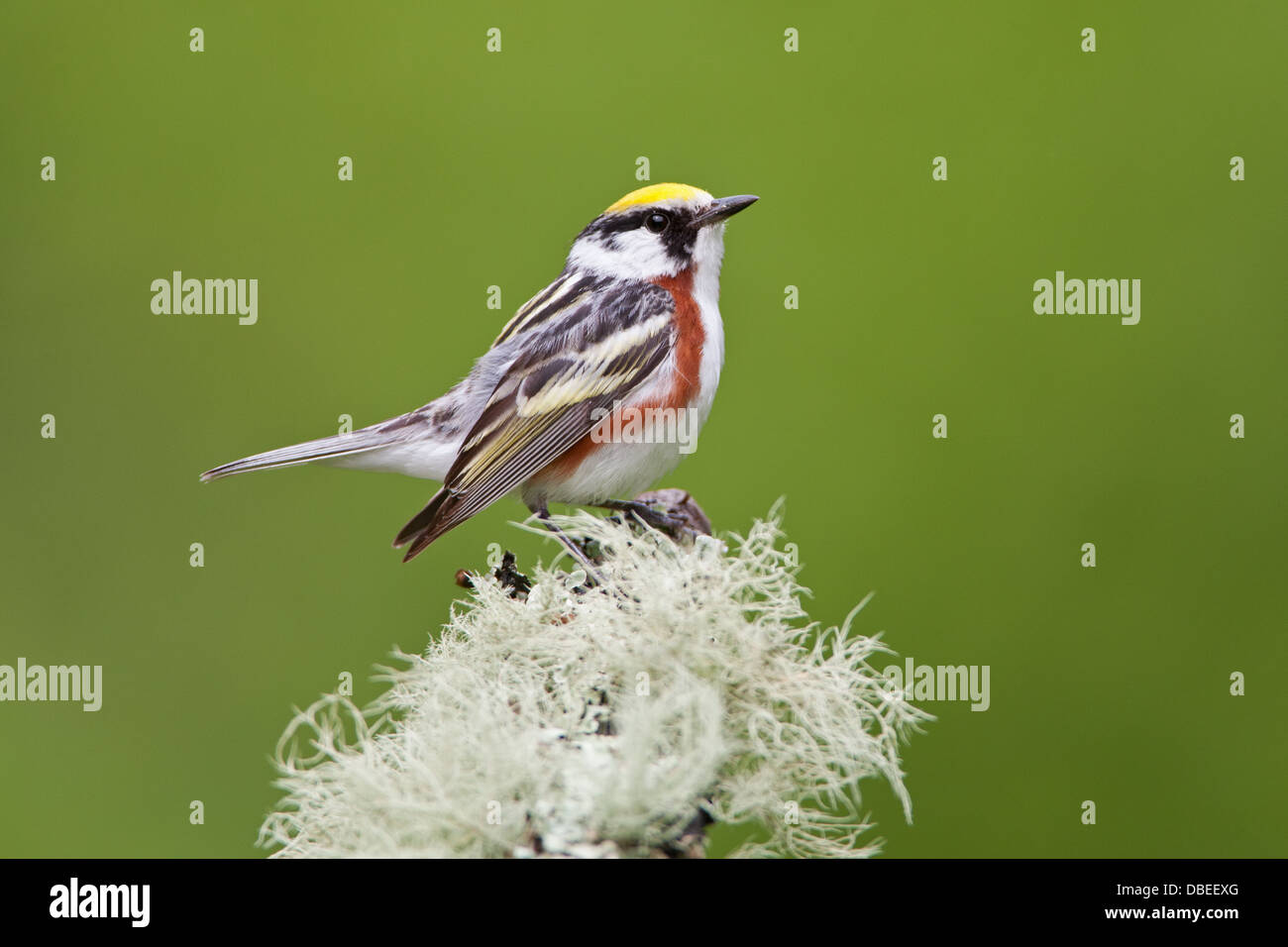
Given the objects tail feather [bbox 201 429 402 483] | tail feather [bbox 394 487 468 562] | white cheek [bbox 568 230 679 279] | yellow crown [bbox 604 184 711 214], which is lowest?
tail feather [bbox 394 487 468 562]

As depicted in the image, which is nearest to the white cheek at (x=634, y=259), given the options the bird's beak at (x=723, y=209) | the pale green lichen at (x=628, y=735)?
the bird's beak at (x=723, y=209)

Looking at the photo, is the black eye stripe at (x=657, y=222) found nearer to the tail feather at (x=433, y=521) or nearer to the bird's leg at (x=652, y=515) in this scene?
the bird's leg at (x=652, y=515)

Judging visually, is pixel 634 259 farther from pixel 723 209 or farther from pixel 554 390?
pixel 554 390

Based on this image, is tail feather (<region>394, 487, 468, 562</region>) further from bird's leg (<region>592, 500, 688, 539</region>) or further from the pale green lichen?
the pale green lichen

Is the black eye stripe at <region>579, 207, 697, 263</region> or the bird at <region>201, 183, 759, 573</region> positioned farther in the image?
the black eye stripe at <region>579, 207, 697, 263</region>

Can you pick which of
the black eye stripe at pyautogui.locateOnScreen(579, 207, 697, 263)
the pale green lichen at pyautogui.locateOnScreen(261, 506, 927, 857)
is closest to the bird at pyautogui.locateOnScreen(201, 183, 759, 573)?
the black eye stripe at pyautogui.locateOnScreen(579, 207, 697, 263)

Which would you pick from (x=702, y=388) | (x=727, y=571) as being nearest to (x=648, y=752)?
(x=727, y=571)
